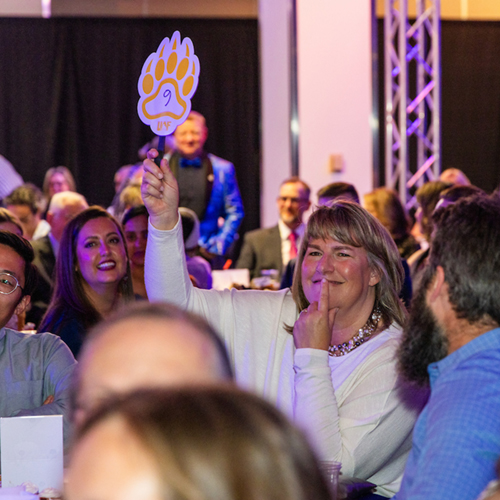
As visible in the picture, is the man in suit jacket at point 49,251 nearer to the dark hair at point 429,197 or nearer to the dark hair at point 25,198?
the dark hair at point 25,198

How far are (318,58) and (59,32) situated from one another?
3.34 m

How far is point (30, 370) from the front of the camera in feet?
7.93

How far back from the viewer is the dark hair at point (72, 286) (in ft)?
10.5

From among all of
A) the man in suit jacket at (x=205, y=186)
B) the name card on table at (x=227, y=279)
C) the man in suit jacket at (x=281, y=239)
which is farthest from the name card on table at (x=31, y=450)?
the man in suit jacket at (x=205, y=186)

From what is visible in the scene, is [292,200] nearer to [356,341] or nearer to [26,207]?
[26,207]

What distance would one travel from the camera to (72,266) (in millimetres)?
3381

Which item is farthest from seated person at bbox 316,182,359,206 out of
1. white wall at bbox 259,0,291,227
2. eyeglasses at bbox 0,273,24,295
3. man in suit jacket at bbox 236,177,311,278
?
white wall at bbox 259,0,291,227

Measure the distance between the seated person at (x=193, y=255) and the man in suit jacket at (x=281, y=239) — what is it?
1329mm

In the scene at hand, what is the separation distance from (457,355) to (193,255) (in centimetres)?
342

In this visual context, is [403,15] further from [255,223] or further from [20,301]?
[20,301]

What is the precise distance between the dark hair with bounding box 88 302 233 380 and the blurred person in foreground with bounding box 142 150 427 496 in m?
1.13

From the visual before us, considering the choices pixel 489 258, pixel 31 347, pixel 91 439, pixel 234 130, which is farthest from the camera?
pixel 234 130

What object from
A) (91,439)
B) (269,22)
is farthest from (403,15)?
(91,439)

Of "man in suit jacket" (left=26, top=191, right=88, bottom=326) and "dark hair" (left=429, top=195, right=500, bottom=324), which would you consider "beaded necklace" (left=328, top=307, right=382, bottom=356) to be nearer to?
"dark hair" (left=429, top=195, right=500, bottom=324)
